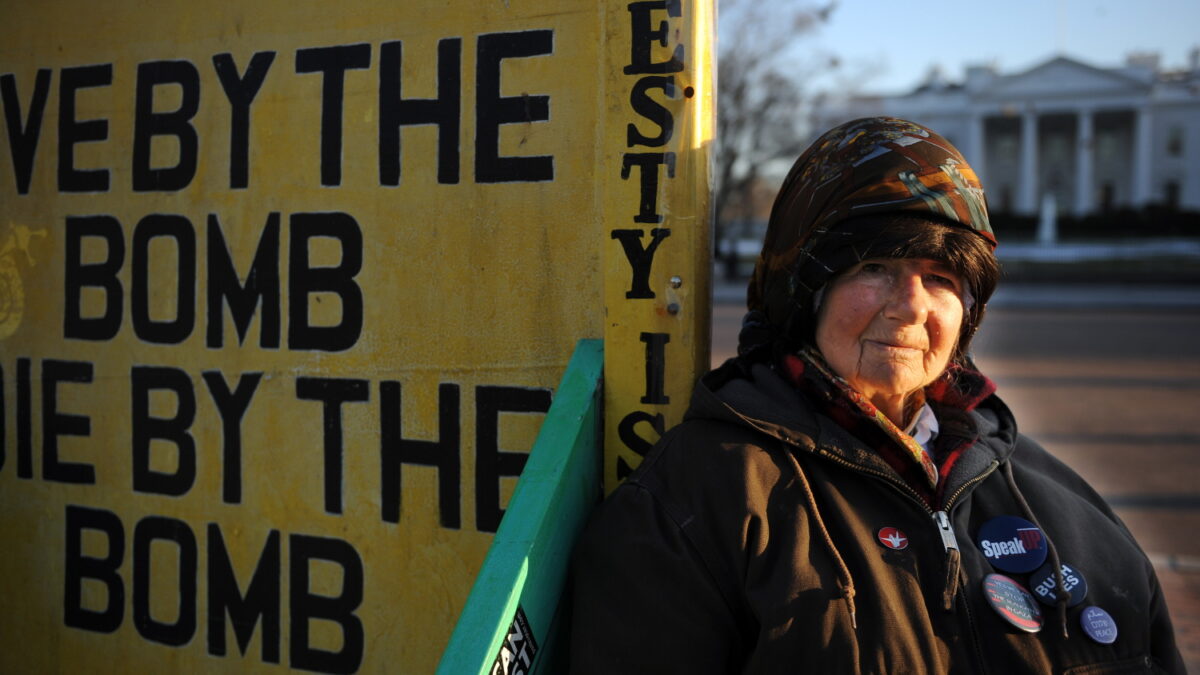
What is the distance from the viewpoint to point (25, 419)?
7.41 feet

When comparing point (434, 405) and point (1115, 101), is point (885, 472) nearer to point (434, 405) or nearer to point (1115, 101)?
point (434, 405)

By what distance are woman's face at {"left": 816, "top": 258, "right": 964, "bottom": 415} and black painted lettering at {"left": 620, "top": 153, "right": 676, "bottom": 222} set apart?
0.31 m

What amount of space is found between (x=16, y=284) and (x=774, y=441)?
1758 millimetres

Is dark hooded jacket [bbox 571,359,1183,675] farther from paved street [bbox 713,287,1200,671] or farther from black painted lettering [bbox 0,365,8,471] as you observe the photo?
black painted lettering [bbox 0,365,8,471]

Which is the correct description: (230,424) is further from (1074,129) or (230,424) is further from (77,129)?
(1074,129)

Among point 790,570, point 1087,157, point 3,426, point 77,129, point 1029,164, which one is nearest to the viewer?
point 790,570

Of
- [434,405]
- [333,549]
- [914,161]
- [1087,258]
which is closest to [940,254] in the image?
[914,161]

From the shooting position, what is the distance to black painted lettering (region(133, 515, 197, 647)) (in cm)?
212

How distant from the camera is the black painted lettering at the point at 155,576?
6.94ft

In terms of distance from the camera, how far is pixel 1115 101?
202 ft

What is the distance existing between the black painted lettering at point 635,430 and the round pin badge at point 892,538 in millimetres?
392

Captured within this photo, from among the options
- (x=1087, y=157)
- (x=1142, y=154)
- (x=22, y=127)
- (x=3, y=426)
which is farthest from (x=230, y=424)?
(x=1142, y=154)

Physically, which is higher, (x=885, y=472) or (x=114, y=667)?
(x=885, y=472)

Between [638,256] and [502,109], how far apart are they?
417mm
